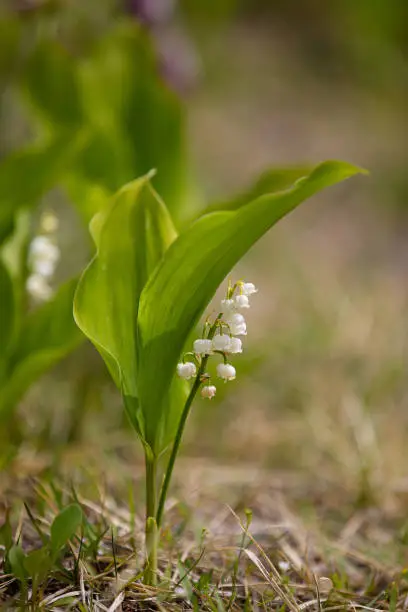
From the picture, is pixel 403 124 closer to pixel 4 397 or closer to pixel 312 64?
pixel 312 64

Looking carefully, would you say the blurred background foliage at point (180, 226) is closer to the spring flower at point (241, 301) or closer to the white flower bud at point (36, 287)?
the white flower bud at point (36, 287)

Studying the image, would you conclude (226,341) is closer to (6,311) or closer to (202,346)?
(202,346)

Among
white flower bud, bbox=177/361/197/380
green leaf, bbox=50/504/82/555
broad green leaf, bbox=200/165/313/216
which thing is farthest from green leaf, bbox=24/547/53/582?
broad green leaf, bbox=200/165/313/216

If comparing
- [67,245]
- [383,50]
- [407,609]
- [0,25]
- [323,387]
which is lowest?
[407,609]

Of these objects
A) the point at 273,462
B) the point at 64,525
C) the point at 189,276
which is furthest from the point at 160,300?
the point at 273,462

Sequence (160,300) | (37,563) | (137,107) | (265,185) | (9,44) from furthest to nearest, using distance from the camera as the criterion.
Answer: (9,44), (137,107), (265,185), (160,300), (37,563)

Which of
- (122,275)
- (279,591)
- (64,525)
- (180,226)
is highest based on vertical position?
(180,226)

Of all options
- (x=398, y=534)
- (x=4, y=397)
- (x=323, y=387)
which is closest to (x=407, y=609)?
(x=398, y=534)
